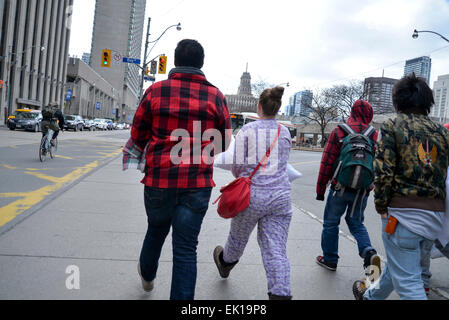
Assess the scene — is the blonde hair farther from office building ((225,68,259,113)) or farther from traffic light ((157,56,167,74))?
office building ((225,68,259,113))

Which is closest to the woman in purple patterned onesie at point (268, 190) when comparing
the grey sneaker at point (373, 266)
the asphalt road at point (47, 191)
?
the grey sneaker at point (373, 266)

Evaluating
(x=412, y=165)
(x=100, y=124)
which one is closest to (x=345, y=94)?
(x=100, y=124)

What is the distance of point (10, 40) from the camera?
1575 inches

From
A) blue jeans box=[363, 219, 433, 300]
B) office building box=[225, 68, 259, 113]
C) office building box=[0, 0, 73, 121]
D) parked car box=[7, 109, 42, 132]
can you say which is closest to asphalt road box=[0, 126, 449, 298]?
A: blue jeans box=[363, 219, 433, 300]

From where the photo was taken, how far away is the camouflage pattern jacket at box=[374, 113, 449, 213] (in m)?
2.42

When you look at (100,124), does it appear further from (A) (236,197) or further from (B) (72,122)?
(A) (236,197)

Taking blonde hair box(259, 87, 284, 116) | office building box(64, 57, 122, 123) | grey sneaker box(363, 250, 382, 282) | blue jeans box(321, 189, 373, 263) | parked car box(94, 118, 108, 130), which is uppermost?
office building box(64, 57, 122, 123)

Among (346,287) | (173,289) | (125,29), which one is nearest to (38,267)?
(173,289)

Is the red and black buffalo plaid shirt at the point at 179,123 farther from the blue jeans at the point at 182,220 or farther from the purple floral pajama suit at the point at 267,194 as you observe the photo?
the purple floral pajama suit at the point at 267,194

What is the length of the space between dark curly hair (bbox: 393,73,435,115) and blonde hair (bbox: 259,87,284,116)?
0.87 m

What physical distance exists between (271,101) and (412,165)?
45.4 inches

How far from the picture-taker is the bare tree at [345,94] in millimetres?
56719
